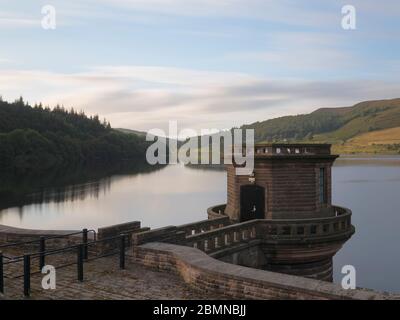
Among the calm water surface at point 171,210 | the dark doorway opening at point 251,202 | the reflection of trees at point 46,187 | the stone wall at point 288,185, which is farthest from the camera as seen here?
the reflection of trees at point 46,187

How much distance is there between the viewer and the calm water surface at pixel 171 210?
33.1 meters

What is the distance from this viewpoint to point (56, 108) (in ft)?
652

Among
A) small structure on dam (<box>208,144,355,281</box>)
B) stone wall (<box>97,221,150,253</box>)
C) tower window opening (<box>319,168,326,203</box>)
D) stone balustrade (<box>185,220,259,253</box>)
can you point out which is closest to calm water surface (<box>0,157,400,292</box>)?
tower window opening (<box>319,168,326,203</box>)

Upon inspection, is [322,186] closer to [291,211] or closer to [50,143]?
[291,211]

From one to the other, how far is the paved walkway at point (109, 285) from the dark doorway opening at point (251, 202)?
25.8 feet

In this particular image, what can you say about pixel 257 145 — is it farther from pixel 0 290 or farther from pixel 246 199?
pixel 0 290

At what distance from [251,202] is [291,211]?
64.7 inches

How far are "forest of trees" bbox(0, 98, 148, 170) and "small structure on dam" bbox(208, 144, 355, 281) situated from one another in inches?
3414

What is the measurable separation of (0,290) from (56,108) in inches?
7924

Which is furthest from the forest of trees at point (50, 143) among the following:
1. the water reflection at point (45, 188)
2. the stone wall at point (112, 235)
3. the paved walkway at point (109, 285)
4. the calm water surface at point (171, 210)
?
the paved walkway at point (109, 285)

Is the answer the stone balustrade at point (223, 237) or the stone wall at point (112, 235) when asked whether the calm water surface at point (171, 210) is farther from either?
the stone wall at point (112, 235)

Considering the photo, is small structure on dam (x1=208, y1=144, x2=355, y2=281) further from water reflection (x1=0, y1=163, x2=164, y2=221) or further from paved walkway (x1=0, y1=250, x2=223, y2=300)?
water reflection (x1=0, y1=163, x2=164, y2=221)

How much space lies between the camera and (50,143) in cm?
11000
